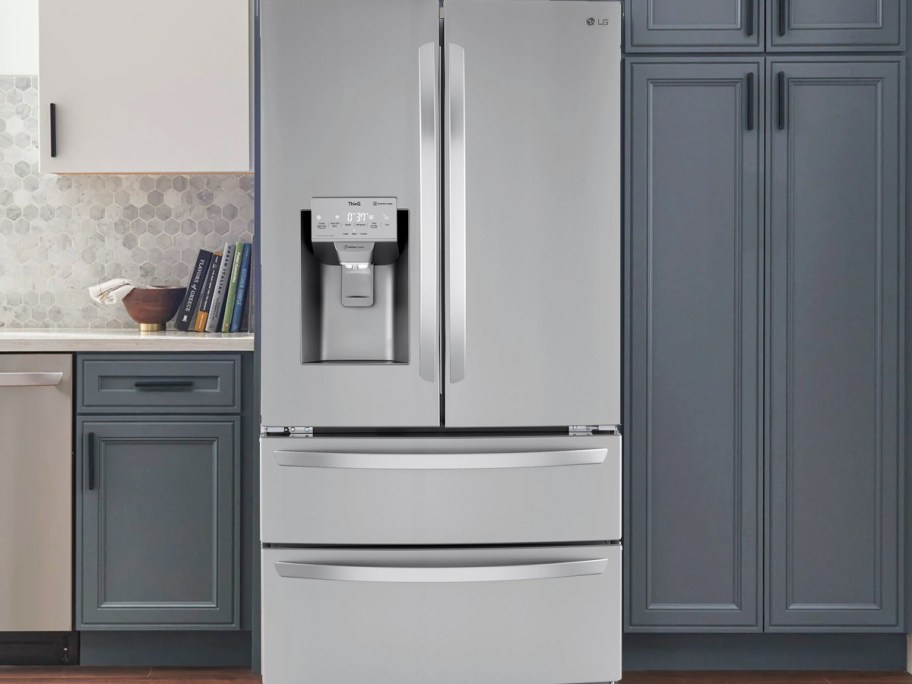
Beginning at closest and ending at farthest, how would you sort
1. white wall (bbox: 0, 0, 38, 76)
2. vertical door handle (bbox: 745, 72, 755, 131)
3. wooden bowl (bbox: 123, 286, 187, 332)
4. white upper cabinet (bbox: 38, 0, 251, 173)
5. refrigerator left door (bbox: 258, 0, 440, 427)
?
refrigerator left door (bbox: 258, 0, 440, 427)
vertical door handle (bbox: 745, 72, 755, 131)
white upper cabinet (bbox: 38, 0, 251, 173)
wooden bowl (bbox: 123, 286, 187, 332)
white wall (bbox: 0, 0, 38, 76)

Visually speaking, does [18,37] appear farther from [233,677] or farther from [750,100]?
[750,100]

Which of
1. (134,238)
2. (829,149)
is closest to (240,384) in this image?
(134,238)

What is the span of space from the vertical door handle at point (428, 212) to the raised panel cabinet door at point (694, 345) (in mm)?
541

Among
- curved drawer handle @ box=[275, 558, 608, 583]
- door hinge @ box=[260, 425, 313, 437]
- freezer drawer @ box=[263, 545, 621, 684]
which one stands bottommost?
freezer drawer @ box=[263, 545, 621, 684]

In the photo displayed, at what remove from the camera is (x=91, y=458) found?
83.5 inches

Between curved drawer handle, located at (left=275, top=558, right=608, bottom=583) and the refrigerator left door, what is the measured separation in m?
0.33

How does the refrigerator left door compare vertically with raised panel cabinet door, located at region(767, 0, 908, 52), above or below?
below

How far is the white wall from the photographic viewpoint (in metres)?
2.67

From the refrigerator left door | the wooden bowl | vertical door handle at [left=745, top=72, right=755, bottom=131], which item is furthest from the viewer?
the wooden bowl

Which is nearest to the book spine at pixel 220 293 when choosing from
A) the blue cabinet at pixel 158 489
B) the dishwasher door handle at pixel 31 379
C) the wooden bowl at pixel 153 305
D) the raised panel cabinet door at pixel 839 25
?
the wooden bowl at pixel 153 305

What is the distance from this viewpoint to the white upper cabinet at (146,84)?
2328mm

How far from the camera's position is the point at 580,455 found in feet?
6.16

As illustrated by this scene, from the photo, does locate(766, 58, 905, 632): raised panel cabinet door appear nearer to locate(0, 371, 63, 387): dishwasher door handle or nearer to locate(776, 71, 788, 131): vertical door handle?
locate(776, 71, 788, 131): vertical door handle

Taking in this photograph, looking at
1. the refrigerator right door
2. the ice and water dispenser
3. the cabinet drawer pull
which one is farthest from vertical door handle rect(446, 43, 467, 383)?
the cabinet drawer pull
